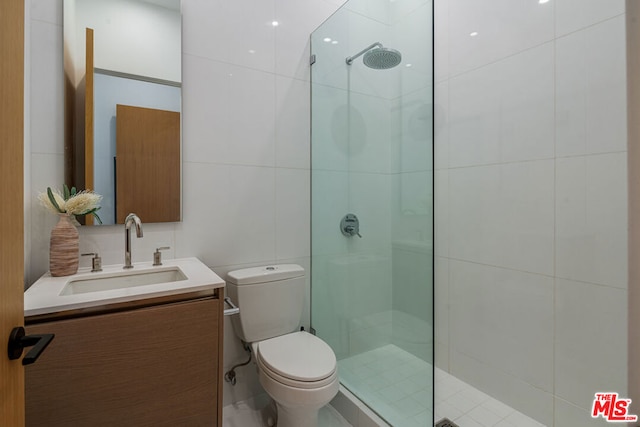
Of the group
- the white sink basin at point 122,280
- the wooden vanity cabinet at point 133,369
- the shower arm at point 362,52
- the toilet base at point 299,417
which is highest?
the shower arm at point 362,52

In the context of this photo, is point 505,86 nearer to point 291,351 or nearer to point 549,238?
point 549,238

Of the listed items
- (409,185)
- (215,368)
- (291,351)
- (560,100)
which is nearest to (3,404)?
(215,368)

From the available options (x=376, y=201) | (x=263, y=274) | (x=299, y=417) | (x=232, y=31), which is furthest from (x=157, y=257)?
(x=232, y=31)

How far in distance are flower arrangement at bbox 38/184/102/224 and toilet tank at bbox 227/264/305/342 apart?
0.65 m

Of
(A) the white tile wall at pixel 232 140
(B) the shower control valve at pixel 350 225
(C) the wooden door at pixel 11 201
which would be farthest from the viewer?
(B) the shower control valve at pixel 350 225

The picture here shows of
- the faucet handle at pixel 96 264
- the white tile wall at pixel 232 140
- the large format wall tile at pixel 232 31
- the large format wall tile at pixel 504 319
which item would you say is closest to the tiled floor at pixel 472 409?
the large format wall tile at pixel 504 319

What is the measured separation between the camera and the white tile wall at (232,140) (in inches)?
50.2

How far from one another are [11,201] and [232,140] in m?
1.11

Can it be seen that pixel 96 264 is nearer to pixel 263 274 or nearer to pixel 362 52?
pixel 263 274

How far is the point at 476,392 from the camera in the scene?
1677mm

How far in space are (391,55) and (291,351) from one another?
1432mm

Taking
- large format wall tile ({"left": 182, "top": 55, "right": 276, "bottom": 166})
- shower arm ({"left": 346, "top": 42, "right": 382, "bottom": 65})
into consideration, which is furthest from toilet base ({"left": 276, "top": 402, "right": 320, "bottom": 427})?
shower arm ({"left": 346, "top": 42, "right": 382, "bottom": 65})

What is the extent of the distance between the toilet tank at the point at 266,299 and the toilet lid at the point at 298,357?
0.07 metres

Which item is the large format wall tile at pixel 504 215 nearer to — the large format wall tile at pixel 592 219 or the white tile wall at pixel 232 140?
the large format wall tile at pixel 592 219
